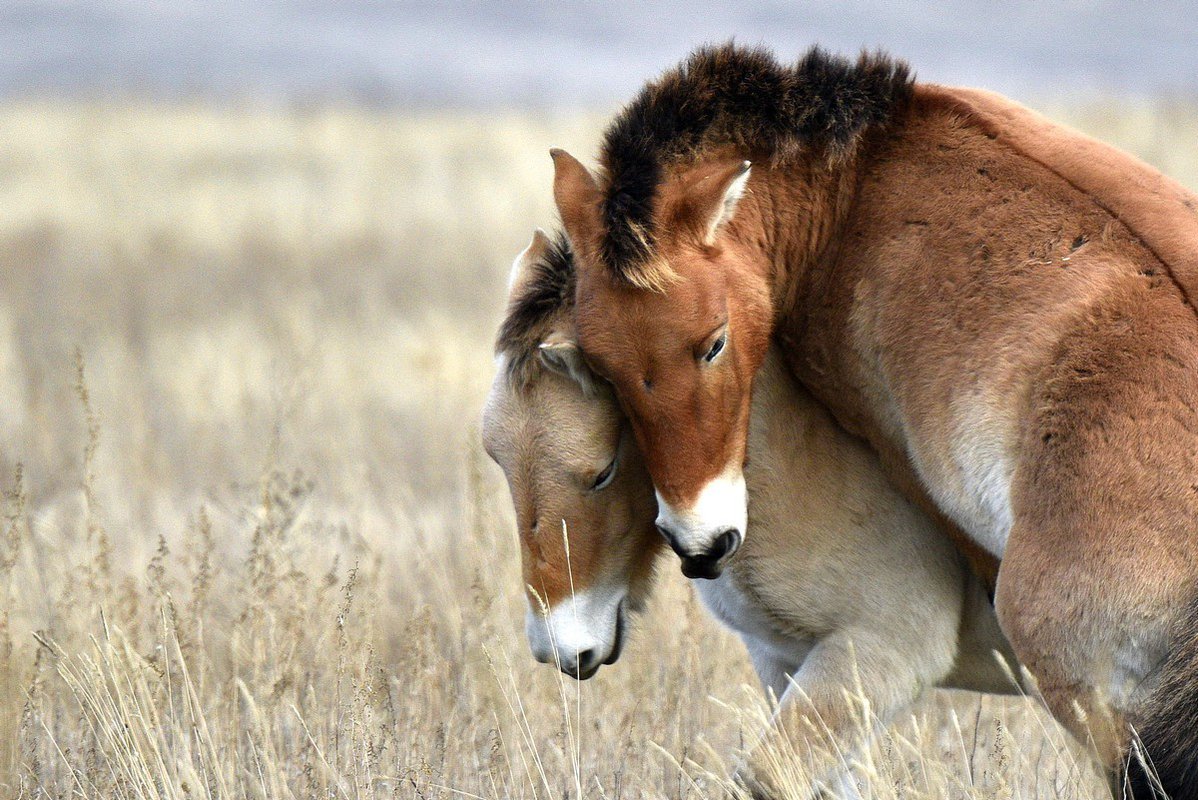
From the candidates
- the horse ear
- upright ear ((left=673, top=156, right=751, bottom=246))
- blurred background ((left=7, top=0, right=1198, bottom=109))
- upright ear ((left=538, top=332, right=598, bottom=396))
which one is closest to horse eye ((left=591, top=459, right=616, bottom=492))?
upright ear ((left=538, top=332, right=598, bottom=396))

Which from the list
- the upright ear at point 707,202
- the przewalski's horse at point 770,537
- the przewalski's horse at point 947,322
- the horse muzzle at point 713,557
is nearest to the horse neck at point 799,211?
the przewalski's horse at point 947,322

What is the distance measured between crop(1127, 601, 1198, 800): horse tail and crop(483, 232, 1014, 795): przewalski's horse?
0.89 metres

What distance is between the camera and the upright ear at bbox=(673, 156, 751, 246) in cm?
354

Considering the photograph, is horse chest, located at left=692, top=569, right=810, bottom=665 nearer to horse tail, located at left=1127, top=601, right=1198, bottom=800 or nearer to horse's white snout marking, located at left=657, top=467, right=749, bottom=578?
horse's white snout marking, located at left=657, top=467, right=749, bottom=578

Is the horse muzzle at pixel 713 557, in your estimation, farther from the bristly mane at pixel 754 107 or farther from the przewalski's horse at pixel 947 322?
the bristly mane at pixel 754 107

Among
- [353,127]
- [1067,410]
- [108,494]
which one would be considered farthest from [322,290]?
[1067,410]

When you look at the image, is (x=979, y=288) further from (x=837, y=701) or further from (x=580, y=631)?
(x=580, y=631)

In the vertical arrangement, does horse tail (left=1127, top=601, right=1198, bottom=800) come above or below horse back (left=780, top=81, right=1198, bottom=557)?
below

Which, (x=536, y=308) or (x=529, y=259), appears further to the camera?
(x=529, y=259)

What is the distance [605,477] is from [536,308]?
522mm

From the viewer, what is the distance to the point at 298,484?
6172 mm

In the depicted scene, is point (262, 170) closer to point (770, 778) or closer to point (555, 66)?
point (770, 778)

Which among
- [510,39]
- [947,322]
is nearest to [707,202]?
[947,322]

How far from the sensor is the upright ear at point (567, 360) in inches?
143
